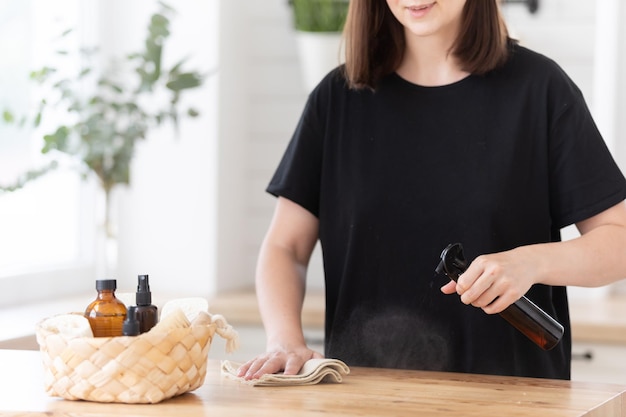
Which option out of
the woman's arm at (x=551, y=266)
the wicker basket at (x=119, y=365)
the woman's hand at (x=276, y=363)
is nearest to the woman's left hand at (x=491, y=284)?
the woman's arm at (x=551, y=266)

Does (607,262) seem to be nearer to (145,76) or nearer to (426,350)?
(426,350)

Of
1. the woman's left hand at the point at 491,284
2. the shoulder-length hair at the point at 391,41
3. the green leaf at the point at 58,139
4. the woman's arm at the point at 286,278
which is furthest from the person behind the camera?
the green leaf at the point at 58,139

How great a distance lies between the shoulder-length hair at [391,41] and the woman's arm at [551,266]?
1.15 feet

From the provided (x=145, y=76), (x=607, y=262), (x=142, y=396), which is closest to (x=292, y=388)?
(x=142, y=396)

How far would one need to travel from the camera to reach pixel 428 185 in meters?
1.96

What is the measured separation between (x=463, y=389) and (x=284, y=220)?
1.94 feet

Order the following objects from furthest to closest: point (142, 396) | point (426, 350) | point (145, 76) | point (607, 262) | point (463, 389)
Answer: point (145, 76), point (426, 350), point (607, 262), point (463, 389), point (142, 396)

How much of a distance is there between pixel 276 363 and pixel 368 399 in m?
0.23

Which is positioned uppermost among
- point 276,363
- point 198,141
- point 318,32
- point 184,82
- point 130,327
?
point 318,32

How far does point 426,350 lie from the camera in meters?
1.97

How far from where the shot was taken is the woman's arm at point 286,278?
180cm

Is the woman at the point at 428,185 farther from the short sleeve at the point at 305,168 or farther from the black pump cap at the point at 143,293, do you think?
the black pump cap at the point at 143,293

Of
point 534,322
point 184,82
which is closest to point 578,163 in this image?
point 534,322

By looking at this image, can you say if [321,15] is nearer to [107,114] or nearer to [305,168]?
[107,114]
